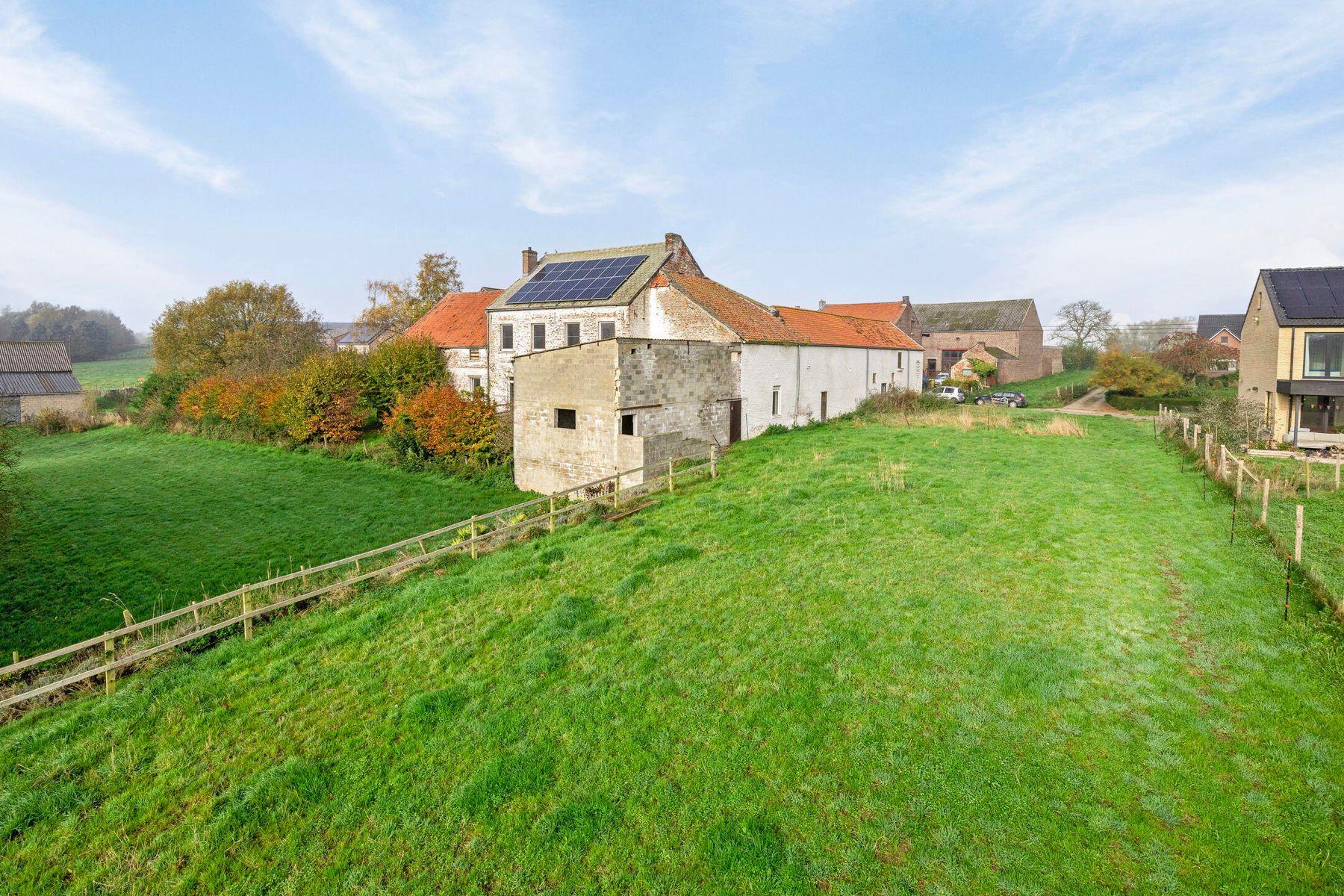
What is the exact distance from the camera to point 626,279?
29.0 meters

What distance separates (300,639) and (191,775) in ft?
10.6

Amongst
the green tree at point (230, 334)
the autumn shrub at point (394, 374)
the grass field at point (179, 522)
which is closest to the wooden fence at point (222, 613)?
the grass field at point (179, 522)

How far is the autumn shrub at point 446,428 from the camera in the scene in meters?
26.1

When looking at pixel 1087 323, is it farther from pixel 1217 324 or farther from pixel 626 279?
pixel 626 279

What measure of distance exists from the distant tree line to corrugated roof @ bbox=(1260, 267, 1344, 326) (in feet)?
396

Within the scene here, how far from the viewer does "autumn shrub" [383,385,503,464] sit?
85.5 ft

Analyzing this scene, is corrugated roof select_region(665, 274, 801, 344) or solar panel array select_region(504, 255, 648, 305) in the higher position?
solar panel array select_region(504, 255, 648, 305)

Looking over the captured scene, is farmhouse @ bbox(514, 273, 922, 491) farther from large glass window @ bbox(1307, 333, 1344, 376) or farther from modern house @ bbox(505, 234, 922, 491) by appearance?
large glass window @ bbox(1307, 333, 1344, 376)

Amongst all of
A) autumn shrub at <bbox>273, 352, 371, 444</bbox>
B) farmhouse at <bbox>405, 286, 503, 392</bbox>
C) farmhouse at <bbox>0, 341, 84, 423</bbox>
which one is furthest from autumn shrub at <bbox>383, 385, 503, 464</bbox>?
farmhouse at <bbox>0, 341, 84, 423</bbox>

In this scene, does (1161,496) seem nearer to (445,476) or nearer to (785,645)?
(785,645)

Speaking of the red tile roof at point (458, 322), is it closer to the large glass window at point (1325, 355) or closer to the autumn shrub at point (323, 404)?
the autumn shrub at point (323, 404)

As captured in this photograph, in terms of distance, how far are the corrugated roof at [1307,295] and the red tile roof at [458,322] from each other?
34.3m

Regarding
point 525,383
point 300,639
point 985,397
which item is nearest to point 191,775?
point 300,639

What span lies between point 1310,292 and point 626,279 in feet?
87.3
